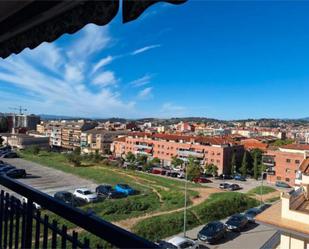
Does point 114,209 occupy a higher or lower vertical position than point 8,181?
lower

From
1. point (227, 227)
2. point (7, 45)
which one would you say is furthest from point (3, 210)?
point (227, 227)

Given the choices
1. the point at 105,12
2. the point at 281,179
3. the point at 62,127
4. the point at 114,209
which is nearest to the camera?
the point at 105,12

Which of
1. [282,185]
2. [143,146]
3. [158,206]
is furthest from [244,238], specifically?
[143,146]

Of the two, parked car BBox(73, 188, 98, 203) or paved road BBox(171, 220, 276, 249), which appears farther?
parked car BBox(73, 188, 98, 203)

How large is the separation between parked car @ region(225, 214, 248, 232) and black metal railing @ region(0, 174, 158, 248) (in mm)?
12355

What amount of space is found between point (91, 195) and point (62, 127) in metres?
49.9

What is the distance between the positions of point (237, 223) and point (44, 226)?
13018 millimetres

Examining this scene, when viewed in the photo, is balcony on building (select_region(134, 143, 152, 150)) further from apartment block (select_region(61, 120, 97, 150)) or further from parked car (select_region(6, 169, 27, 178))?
parked car (select_region(6, 169, 27, 178))

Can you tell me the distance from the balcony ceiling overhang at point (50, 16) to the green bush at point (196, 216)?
10.3 metres

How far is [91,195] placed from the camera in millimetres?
15828

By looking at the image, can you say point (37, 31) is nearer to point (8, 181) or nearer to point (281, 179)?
point (8, 181)

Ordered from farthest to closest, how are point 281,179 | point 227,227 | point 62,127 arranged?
1. point 62,127
2. point 281,179
3. point 227,227

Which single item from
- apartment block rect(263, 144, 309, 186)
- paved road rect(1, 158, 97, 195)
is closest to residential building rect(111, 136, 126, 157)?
apartment block rect(263, 144, 309, 186)

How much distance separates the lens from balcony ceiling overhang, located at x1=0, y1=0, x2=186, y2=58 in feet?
3.35
